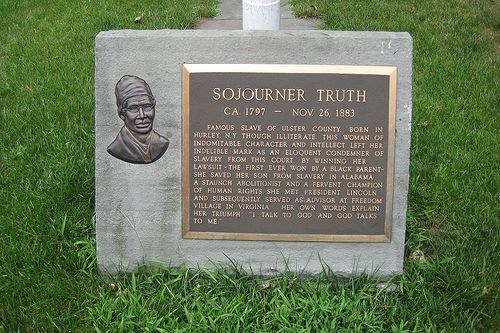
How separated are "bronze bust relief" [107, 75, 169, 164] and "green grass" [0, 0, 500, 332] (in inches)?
23.0

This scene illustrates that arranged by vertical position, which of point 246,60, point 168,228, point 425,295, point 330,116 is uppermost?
point 246,60

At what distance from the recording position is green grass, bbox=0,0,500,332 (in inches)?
118

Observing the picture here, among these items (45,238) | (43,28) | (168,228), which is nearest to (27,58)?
(43,28)

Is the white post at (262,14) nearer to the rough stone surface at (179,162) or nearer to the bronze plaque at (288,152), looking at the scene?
the rough stone surface at (179,162)

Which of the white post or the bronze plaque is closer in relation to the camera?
the bronze plaque

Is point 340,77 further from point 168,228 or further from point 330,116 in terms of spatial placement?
point 168,228

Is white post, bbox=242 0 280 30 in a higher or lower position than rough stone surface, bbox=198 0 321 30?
higher

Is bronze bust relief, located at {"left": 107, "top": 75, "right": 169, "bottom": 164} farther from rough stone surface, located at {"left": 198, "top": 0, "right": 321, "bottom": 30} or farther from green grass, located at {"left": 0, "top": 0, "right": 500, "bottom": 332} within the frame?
rough stone surface, located at {"left": 198, "top": 0, "right": 321, "bottom": 30}

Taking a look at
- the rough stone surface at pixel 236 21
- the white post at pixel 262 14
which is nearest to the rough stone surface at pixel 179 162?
the white post at pixel 262 14

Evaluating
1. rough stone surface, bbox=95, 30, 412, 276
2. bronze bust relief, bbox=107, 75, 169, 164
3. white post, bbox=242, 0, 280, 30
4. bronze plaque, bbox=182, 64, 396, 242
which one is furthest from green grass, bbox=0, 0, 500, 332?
white post, bbox=242, 0, 280, 30

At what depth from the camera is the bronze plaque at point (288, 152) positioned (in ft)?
10.1

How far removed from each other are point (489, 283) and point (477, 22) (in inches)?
176

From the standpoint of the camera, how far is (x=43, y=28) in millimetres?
6742

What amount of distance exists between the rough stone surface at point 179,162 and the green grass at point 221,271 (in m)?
0.10
